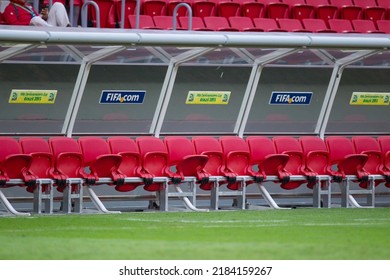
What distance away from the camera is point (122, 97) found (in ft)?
55.9

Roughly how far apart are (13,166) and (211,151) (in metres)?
3.11

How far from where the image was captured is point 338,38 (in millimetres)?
16891

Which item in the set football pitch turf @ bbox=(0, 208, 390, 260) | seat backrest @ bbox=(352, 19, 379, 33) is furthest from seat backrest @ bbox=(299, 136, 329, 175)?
seat backrest @ bbox=(352, 19, 379, 33)

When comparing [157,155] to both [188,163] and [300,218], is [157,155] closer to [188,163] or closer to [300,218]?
[188,163]

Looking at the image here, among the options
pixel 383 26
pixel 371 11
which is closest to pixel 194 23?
pixel 383 26

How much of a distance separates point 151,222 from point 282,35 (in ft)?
12.6

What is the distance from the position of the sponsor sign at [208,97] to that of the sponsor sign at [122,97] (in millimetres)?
810

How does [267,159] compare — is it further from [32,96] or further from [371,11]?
[371,11]

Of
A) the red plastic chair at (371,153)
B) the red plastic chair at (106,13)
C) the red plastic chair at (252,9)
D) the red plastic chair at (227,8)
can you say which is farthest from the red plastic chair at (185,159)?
the red plastic chair at (252,9)

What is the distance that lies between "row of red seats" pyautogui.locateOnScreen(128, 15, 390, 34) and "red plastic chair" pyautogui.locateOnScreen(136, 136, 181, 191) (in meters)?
2.52

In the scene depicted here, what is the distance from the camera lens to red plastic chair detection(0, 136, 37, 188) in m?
15.5

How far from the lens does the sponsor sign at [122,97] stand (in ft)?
55.5

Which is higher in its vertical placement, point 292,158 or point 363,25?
point 363,25
